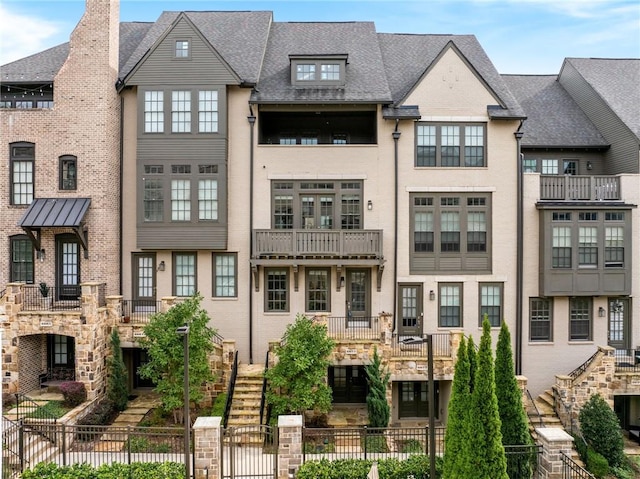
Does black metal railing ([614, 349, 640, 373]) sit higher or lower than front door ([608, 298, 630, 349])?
lower

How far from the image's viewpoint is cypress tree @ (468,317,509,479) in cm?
1181

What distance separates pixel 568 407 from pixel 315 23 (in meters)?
20.4

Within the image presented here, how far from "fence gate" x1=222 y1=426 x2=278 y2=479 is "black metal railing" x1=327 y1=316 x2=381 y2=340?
5.18m

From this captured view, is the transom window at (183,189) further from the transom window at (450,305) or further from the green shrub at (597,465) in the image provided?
the green shrub at (597,465)

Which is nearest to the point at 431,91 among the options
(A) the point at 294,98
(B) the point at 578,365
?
(A) the point at 294,98

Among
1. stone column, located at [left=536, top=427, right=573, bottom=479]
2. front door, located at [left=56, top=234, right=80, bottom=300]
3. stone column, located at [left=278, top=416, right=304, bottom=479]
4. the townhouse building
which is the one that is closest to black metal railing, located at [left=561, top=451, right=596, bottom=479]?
stone column, located at [left=536, top=427, right=573, bottom=479]

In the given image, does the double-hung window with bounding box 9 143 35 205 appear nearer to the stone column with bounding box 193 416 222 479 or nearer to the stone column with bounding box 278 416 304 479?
the stone column with bounding box 193 416 222 479

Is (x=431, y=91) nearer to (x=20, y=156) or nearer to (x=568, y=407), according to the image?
(x=568, y=407)

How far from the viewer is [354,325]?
67.1 feet

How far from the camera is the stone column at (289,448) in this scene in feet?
44.7

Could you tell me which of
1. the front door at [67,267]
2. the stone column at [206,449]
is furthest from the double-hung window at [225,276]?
the stone column at [206,449]

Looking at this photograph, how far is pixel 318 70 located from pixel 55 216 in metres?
12.2

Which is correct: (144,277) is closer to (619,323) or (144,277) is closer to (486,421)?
(486,421)

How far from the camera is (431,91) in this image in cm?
2041
